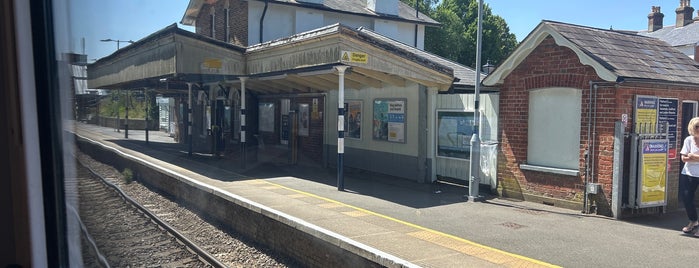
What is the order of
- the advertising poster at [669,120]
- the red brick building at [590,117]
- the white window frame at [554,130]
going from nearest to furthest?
the red brick building at [590,117]
the advertising poster at [669,120]
the white window frame at [554,130]

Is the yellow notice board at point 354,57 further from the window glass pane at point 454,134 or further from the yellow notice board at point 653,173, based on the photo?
→ the yellow notice board at point 653,173

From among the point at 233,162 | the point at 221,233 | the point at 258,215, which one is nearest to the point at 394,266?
the point at 258,215

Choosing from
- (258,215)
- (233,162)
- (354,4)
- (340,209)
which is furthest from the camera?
(354,4)

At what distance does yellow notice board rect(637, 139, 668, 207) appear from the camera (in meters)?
8.25

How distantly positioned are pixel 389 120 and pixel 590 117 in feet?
17.6

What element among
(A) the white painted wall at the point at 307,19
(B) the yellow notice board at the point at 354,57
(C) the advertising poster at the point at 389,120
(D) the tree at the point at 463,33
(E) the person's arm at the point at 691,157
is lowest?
(E) the person's arm at the point at 691,157

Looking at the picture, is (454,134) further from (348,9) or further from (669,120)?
(348,9)

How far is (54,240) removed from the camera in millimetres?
1830

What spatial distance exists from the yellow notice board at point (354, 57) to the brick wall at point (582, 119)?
2.80 metres

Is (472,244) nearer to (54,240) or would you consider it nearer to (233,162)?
(54,240)

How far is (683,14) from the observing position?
2450 centimetres

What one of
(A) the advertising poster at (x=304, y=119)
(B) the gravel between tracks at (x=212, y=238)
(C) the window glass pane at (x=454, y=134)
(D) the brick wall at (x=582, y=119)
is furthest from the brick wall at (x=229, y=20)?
(D) the brick wall at (x=582, y=119)

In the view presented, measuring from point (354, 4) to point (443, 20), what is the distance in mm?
19075

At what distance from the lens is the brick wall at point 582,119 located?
27.1 ft
